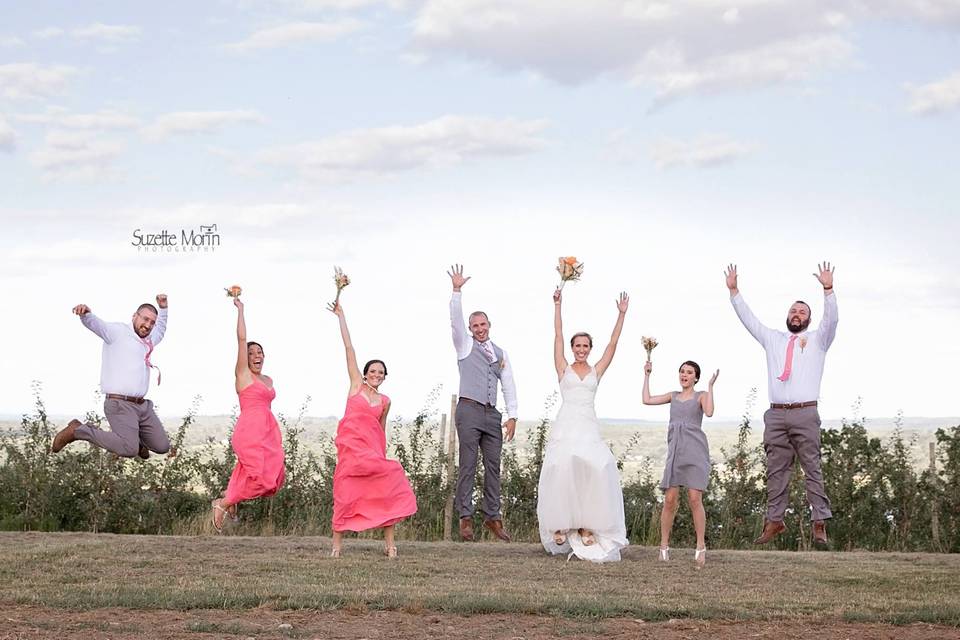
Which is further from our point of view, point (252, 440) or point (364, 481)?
point (252, 440)

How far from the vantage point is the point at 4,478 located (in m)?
18.1

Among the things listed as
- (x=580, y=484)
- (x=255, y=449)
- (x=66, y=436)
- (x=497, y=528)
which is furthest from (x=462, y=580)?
(x=66, y=436)

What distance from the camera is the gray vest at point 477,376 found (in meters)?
15.2

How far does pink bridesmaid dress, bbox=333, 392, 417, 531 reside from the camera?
42.6 feet

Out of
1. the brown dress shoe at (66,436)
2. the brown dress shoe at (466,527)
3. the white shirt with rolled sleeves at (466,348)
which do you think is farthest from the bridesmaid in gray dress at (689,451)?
the brown dress shoe at (66,436)

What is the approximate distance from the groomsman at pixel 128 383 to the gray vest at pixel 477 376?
349 centimetres

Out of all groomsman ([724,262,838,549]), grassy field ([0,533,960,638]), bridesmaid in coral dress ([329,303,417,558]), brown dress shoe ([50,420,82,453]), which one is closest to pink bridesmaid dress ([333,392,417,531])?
bridesmaid in coral dress ([329,303,417,558])

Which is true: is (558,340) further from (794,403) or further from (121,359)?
Answer: (121,359)

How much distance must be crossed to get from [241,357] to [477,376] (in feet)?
8.98

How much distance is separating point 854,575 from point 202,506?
952 cm

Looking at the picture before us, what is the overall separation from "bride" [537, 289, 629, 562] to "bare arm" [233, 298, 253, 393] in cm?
341

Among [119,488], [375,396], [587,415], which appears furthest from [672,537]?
[119,488]

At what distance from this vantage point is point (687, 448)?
43.1 feet

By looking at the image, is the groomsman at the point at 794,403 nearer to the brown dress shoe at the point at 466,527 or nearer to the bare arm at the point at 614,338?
the bare arm at the point at 614,338
